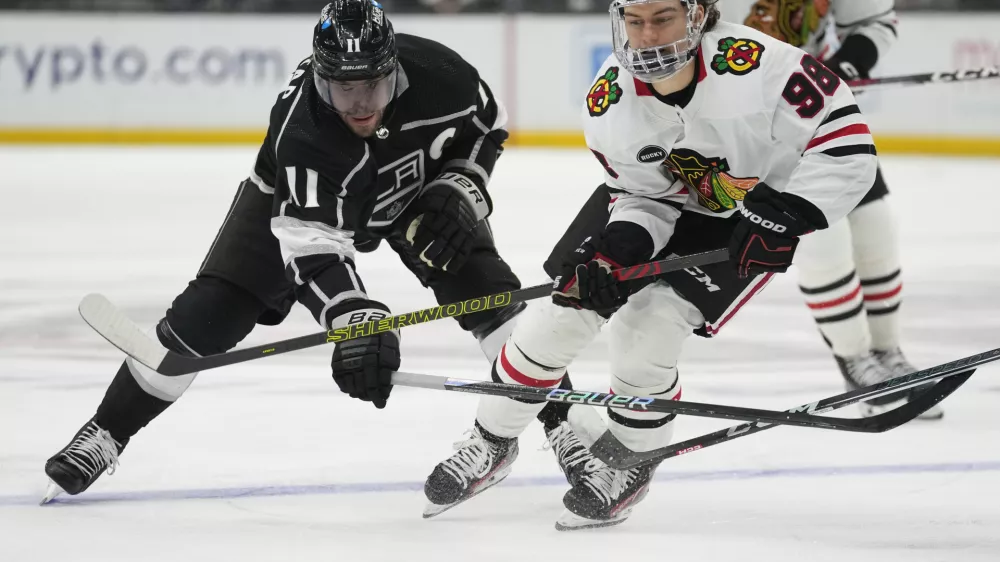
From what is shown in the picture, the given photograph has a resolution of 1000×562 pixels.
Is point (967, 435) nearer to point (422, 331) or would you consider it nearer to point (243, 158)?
point (422, 331)

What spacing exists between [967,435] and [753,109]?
3.67ft

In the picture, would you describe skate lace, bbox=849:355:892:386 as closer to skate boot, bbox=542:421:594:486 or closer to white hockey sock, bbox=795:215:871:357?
white hockey sock, bbox=795:215:871:357

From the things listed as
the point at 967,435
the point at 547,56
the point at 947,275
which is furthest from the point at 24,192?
the point at 967,435

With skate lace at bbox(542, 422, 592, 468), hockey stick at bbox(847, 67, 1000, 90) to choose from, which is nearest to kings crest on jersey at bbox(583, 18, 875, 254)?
skate lace at bbox(542, 422, 592, 468)

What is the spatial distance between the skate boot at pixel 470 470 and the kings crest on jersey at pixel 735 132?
503 millimetres

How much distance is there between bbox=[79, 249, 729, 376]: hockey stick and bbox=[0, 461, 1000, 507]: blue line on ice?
0.95ft

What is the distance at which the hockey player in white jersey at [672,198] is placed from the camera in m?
2.04

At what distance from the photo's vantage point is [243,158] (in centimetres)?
757

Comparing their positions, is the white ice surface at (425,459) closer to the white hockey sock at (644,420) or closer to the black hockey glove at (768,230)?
the white hockey sock at (644,420)

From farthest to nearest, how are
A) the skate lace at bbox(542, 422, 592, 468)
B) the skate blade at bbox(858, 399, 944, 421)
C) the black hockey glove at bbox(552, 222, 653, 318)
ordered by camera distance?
the skate blade at bbox(858, 399, 944, 421), the skate lace at bbox(542, 422, 592, 468), the black hockey glove at bbox(552, 222, 653, 318)

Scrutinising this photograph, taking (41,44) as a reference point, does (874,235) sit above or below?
above

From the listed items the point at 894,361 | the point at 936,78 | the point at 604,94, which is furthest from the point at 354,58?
the point at 936,78

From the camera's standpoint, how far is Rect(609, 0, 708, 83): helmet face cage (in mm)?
2041

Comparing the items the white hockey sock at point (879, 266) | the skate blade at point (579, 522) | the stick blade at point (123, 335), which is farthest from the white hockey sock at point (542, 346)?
the white hockey sock at point (879, 266)
